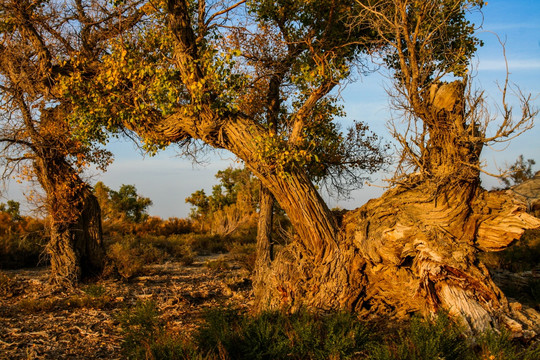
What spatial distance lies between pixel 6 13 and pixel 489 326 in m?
9.56

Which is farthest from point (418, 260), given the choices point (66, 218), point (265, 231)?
point (66, 218)

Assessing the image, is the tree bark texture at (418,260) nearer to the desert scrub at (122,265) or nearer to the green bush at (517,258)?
the desert scrub at (122,265)

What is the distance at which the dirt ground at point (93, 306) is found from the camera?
241 inches

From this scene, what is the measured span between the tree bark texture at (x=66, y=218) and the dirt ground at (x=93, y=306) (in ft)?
1.55

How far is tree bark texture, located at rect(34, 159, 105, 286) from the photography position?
9672 mm

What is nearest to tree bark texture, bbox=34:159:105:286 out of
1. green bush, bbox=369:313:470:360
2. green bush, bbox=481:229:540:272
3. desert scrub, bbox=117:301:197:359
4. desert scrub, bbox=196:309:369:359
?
desert scrub, bbox=117:301:197:359

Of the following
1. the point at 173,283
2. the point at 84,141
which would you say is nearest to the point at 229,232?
the point at 173,283

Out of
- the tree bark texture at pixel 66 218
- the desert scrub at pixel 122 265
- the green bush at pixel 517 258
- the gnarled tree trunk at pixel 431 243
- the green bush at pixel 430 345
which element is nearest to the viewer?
the green bush at pixel 430 345

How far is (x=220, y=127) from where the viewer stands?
7.47m

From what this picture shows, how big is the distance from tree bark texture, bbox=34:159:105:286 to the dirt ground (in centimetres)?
47

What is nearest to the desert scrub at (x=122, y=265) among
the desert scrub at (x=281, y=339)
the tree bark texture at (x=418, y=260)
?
the tree bark texture at (x=418, y=260)

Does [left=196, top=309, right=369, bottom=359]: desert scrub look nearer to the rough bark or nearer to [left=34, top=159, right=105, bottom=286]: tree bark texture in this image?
the rough bark

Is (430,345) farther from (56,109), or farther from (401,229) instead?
(56,109)

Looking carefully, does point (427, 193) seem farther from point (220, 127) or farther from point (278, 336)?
point (220, 127)
